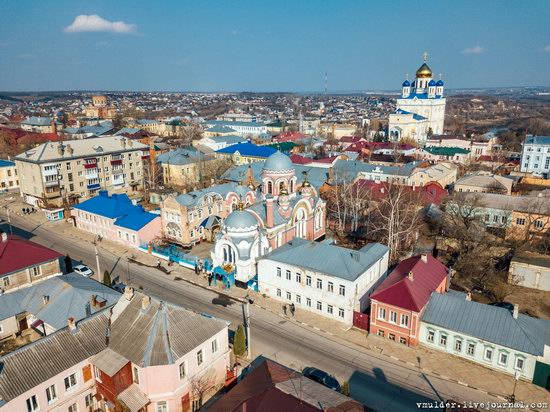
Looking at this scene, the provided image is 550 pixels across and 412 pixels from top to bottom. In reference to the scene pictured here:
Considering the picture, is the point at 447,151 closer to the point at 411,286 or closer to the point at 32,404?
the point at 411,286

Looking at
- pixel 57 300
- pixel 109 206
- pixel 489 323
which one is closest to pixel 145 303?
pixel 57 300

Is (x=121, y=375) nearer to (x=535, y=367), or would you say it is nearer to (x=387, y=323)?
(x=387, y=323)

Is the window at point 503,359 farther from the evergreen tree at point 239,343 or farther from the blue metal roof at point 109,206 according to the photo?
the blue metal roof at point 109,206

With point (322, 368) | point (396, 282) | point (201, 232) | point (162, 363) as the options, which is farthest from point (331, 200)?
point (162, 363)

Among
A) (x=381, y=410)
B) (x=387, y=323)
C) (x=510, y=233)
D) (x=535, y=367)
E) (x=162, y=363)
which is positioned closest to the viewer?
(x=162, y=363)

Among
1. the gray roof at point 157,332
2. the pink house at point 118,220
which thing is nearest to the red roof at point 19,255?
the pink house at point 118,220

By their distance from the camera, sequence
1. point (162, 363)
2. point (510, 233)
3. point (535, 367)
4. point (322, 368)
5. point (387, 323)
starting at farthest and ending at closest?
point (510, 233) → point (387, 323) → point (322, 368) → point (535, 367) → point (162, 363)
